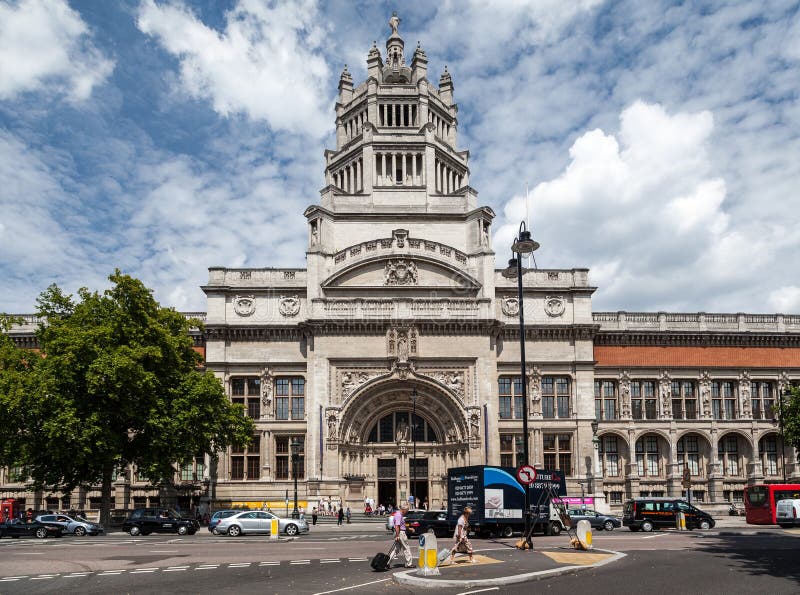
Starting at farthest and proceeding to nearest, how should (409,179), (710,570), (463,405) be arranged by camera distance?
(409,179) → (463,405) → (710,570)

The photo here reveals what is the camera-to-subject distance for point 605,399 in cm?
6006

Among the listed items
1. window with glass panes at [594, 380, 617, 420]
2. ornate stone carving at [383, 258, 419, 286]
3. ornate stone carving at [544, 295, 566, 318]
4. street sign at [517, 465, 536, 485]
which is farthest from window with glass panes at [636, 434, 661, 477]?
street sign at [517, 465, 536, 485]

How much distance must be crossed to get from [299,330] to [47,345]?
18.5 m

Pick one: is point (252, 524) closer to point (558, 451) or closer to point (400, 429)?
point (400, 429)

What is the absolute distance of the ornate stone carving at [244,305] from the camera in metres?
57.3

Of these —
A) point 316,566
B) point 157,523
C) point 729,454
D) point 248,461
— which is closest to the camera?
point 316,566

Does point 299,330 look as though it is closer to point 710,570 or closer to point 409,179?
point 409,179

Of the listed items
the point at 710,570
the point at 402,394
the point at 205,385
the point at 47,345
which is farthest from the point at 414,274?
the point at 710,570

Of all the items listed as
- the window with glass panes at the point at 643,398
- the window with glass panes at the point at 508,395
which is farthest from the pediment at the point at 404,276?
the window with glass panes at the point at 643,398

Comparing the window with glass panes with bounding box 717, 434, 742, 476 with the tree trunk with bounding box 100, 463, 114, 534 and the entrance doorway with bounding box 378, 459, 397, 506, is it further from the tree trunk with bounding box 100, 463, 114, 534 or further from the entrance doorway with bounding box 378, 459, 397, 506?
the tree trunk with bounding box 100, 463, 114, 534

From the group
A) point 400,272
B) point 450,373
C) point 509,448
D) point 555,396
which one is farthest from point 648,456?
point 400,272

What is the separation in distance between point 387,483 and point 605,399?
60.3 feet

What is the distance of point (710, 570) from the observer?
20.8m

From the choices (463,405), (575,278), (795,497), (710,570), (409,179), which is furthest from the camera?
(409,179)
